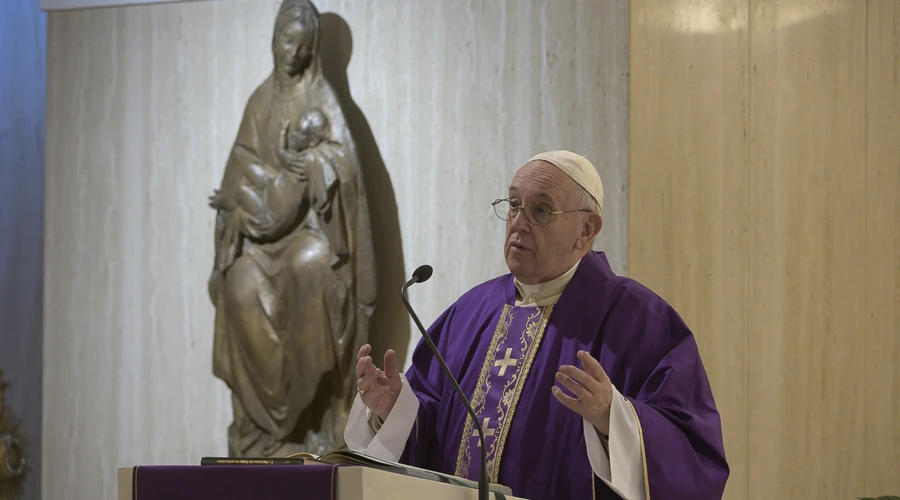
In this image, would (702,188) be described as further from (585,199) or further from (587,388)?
(587,388)

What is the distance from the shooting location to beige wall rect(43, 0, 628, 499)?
532 centimetres

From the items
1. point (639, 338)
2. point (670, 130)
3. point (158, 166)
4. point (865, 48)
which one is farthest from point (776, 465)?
point (158, 166)

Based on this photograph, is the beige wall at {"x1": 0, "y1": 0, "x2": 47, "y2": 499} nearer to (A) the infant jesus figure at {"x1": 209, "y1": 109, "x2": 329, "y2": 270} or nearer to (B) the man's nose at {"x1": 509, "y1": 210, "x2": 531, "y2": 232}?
(A) the infant jesus figure at {"x1": 209, "y1": 109, "x2": 329, "y2": 270}

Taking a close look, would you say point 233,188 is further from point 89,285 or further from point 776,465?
point 776,465

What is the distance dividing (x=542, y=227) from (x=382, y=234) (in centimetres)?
276

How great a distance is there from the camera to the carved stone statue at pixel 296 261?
5223mm

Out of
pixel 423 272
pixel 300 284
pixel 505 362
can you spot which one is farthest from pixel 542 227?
pixel 300 284

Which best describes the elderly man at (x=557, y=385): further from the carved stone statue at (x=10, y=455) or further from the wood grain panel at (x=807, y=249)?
the carved stone statue at (x=10, y=455)

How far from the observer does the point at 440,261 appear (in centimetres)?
550

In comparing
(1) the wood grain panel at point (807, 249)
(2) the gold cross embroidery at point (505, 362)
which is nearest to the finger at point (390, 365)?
(2) the gold cross embroidery at point (505, 362)

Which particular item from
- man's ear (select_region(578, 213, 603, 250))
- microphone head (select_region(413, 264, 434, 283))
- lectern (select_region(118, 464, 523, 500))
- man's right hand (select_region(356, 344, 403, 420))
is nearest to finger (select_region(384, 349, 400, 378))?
man's right hand (select_region(356, 344, 403, 420))

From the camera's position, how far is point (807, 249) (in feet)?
16.1

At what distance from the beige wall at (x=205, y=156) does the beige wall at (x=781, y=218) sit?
0.23 metres

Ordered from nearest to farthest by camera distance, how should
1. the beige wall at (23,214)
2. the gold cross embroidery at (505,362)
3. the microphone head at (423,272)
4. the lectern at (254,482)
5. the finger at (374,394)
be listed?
the lectern at (254,482)
the microphone head at (423,272)
the finger at (374,394)
the gold cross embroidery at (505,362)
the beige wall at (23,214)
